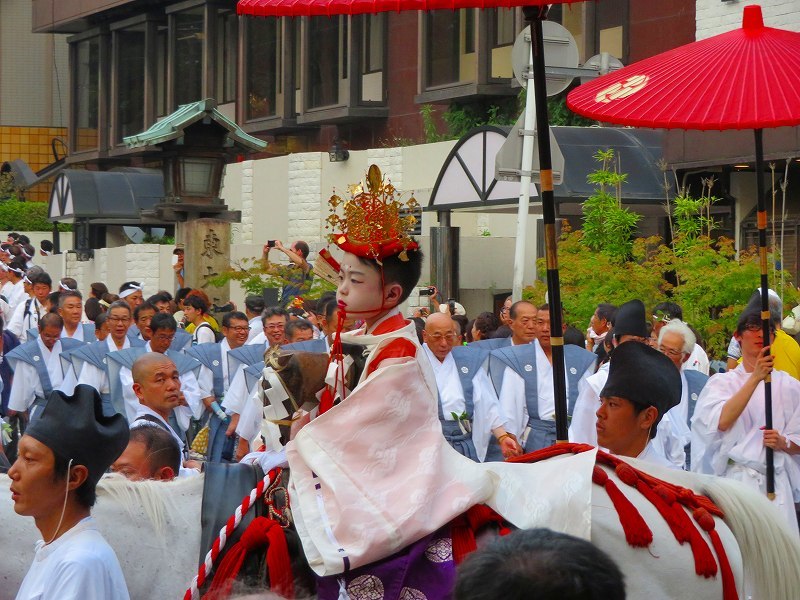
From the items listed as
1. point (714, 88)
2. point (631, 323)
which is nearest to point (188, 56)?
point (631, 323)

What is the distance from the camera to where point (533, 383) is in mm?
9086

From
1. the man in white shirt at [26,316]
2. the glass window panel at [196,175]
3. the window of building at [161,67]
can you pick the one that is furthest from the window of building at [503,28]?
the window of building at [161,67]

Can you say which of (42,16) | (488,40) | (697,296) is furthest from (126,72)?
(697,296)

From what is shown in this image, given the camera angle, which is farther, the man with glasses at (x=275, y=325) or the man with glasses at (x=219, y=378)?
the man with glasses at (x=275, y=325)

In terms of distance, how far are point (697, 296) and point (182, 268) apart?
28.0 ft

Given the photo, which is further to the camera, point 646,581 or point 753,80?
point 753,80

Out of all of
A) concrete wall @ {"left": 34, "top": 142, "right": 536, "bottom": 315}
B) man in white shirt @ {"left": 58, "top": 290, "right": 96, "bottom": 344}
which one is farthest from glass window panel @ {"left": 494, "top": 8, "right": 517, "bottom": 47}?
man in white shirt @ {"left": 58, "top": 290, "right": 96, "bottom": 344}

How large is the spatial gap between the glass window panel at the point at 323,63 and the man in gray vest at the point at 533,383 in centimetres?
1546

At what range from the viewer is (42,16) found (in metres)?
30.3

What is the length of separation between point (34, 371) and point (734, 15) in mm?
8541

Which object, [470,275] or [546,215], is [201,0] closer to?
[470,275]

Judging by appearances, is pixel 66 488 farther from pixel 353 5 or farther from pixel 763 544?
pixel 763 544

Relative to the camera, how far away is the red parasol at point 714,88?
5258 mm

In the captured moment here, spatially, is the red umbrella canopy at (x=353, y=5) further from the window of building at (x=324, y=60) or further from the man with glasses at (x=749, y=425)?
the window of building at (x=324, y=60)
